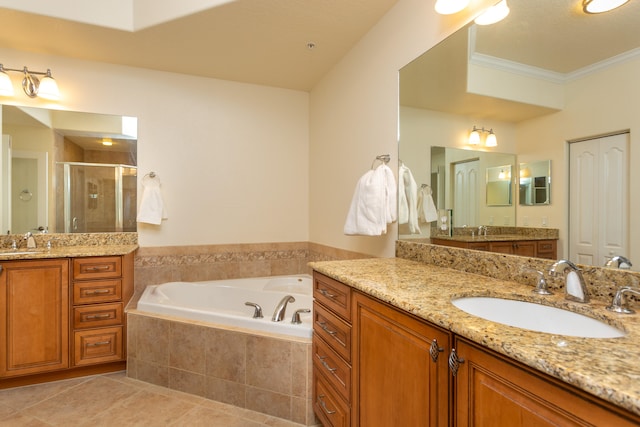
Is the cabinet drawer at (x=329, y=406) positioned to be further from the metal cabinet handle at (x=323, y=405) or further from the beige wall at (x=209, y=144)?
the beige wall at (x=209, y=144)

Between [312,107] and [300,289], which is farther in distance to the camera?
[312,107]

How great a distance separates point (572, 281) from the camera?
1.03 meters

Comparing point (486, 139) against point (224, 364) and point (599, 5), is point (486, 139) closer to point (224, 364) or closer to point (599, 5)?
point (599, 5)

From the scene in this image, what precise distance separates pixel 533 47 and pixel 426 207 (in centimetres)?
91

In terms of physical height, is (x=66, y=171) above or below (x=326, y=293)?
above

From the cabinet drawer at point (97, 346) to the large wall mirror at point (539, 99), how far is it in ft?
8.25

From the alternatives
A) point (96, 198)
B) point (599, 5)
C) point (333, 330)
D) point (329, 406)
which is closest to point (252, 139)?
point (96, 198)

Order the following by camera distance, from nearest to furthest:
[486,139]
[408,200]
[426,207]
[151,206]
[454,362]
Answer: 1. [454,362]
2. [486,139]
3. [426,207]
4. [408,200]
5. [151,206]

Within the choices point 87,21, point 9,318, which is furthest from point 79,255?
point 87,21

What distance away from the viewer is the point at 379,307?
3.92 ft

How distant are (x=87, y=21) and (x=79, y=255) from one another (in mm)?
1627

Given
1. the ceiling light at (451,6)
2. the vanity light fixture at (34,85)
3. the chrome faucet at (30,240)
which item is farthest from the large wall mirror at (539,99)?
the chrome faucet at (30,240)

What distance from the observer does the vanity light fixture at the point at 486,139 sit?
1.47m

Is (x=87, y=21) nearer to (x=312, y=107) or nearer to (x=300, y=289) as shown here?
(x=312, y=107)
